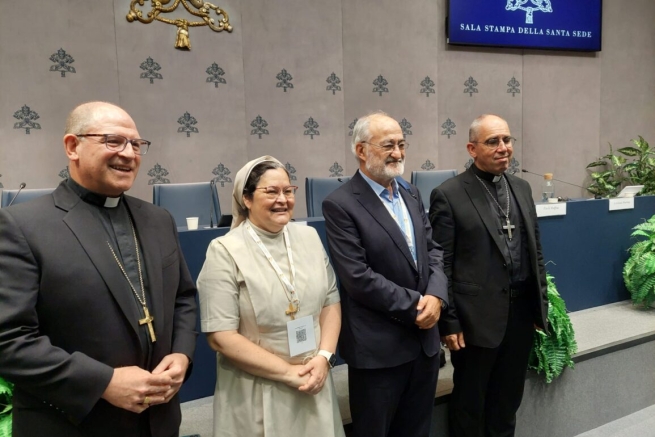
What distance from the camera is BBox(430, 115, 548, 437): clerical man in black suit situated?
6.07 ft

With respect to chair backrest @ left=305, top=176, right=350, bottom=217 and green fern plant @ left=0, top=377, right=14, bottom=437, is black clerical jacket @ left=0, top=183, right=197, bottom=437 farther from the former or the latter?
chair backrest @ left=305, top=176, right=350, bottom=217

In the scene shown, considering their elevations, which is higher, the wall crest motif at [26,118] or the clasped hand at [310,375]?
the wall crest motif at [26,118]

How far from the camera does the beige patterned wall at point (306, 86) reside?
153 inches

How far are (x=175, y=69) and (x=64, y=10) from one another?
0.97 meters

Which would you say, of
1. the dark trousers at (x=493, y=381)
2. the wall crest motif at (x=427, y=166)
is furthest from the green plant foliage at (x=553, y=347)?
the wall crest motif at (x=427, y=166)

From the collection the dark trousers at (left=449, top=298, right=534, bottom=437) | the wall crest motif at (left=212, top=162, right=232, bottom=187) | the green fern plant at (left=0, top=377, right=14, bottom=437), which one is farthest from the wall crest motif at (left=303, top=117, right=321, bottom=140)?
the green fern plant at (left=0, top=377, right=14, bottom=437)

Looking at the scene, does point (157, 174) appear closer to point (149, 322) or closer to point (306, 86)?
point (306, 86)

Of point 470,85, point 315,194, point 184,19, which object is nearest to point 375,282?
point 315,194

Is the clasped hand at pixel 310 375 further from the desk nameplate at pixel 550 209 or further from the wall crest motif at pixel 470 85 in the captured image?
the wall crest motif at pixel 470 85

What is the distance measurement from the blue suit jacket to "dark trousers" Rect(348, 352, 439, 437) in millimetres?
57

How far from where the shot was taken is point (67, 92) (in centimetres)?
393

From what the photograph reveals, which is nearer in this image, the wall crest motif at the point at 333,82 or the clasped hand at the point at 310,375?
the clasped hand at the point at 310,375

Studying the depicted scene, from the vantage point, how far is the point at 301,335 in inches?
55.9

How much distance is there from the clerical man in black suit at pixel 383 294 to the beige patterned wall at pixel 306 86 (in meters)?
3.00
